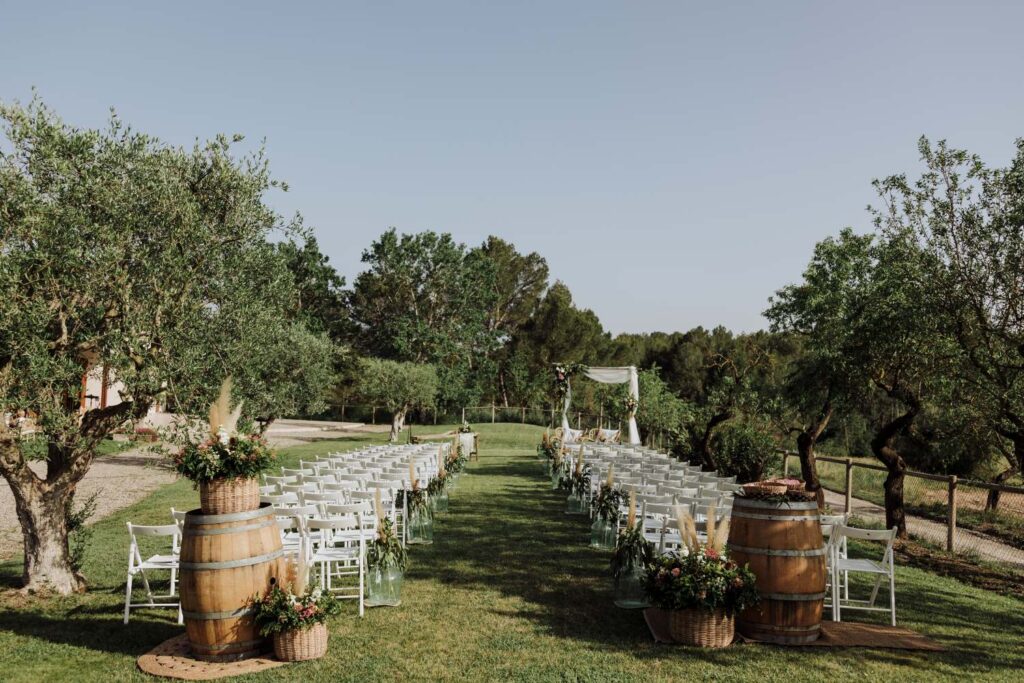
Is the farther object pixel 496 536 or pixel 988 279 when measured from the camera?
pixel 496 536

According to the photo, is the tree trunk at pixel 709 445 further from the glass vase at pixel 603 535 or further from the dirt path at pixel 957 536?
the glass vase at pixel 603 535

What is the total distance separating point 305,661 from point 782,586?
374cm

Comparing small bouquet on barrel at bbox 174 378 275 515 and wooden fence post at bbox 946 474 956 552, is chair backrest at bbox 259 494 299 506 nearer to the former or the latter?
small bouquet on barrel at bbox 174 378 275 515

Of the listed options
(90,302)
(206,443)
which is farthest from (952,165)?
(90,302)

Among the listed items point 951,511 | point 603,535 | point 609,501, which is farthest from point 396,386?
point 951,511

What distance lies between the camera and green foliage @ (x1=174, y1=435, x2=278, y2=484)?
17.9ft

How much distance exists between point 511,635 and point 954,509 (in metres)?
7.62

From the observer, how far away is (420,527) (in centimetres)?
1012

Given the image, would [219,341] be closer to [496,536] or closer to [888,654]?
[496,536]

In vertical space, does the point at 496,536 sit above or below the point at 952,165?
below

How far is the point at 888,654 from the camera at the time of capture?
579 centimetres

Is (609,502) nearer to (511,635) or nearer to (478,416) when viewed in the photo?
(511,635)

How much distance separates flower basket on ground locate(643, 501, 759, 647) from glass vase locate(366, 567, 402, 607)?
2.49 meters

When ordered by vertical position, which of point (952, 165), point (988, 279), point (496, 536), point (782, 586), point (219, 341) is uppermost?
point (952, 165)
